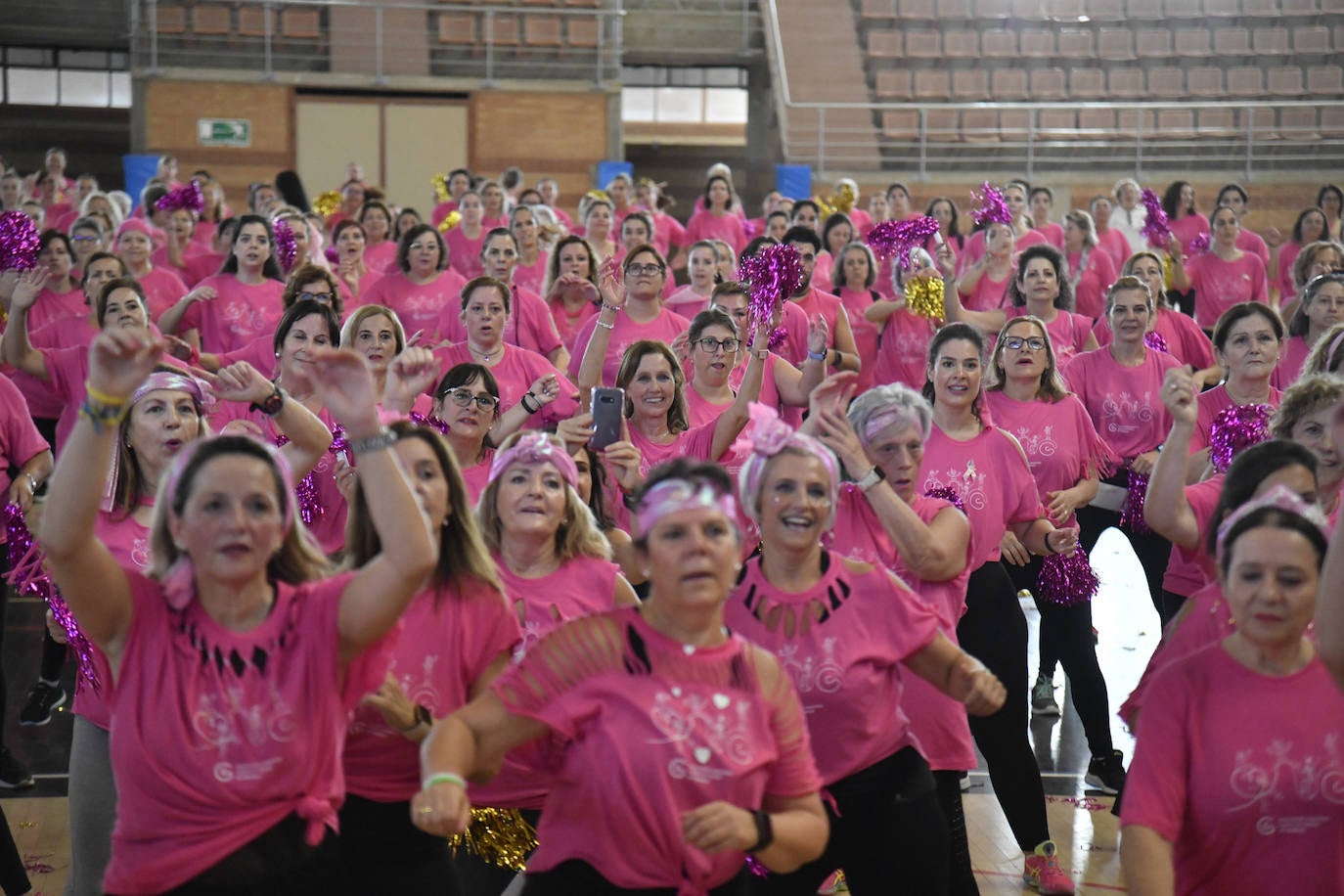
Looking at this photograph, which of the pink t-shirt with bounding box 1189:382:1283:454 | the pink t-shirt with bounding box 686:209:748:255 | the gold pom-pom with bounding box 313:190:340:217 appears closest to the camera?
the pink t-shirt with bounding box 1189:382:1283:454

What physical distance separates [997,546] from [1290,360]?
2.54m

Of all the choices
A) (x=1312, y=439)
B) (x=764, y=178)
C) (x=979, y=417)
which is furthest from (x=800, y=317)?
(x=764, y=178)

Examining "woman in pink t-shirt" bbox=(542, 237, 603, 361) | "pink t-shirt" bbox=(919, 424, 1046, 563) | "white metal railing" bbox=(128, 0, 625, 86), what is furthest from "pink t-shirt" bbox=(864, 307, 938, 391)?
"white metal railing" bbox=(128, 0, 625, 86)

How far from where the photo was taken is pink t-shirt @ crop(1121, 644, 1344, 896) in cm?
285

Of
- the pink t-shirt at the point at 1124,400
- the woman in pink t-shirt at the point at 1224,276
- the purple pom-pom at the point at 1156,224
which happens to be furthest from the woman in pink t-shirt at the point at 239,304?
the purple pom-pom at the point at 1156,224

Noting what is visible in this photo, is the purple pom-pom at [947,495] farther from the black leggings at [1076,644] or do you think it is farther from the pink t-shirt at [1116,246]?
the pink t-shirt at [1116,246]

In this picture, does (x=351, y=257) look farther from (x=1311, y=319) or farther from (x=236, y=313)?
(x=1311, y=319)

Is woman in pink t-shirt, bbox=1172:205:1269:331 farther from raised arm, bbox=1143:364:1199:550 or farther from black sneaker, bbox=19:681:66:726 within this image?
black sneaker, bbox=19:681:66:726

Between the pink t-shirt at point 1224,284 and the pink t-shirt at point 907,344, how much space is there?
329 cm

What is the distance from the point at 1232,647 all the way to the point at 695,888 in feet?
3.73

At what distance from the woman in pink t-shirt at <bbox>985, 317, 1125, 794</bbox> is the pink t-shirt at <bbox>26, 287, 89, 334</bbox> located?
4.76 m

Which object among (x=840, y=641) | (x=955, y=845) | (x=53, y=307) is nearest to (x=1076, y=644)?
(x=955, y=845)

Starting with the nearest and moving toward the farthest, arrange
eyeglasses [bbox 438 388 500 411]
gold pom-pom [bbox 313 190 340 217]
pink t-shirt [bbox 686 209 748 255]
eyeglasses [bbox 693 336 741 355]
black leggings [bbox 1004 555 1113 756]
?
1. eyeglasses [bbox 438 388 500 411]
2. black leggings [bbox 1004 555 1113 756]
3. eyeglasses [bbox 693 336 741 355]
4. pink t-shirt [bbox 686 209 748 255]
5. gold pom-pom [bbox 313 190 340 217]

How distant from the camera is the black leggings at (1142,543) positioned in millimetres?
5867
